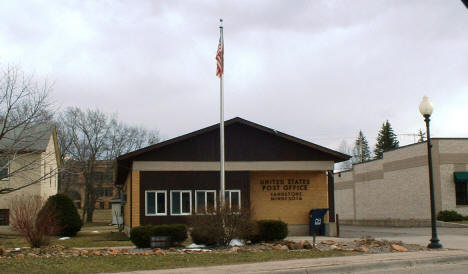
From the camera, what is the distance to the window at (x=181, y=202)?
26969mm

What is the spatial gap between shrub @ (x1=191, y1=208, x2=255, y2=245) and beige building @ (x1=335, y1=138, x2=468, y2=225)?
25.0 metres

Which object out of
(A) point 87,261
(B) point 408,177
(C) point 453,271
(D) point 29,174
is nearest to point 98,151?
(D) point 29,174

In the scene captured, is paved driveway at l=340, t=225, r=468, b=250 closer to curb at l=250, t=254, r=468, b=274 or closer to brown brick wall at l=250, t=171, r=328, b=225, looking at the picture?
brown brick wall at l=250, t=171, r=328, b=225

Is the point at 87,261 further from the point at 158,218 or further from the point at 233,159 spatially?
the point at 233,159

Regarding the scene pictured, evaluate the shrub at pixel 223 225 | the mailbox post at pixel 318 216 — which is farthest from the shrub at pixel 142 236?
the mailbox post at pixel 318 216

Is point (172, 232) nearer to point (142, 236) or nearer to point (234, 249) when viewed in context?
point (142, 236)

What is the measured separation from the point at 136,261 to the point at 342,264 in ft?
17.8

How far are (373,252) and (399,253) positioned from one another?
2.57ft

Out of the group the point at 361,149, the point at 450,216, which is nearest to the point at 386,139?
the point at 361,149

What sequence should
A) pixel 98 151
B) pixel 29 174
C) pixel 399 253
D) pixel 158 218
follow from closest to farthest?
pixel 399 253, pixel 158 218, pixel 29 174, pixel 98 151

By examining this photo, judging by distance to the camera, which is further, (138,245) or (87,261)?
(138,245)

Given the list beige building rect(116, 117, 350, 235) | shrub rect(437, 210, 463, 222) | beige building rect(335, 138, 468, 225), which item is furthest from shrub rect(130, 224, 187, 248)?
beige building rect(335, 138, 468, 225)

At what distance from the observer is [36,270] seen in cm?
1327

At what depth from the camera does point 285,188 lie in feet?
94.6
